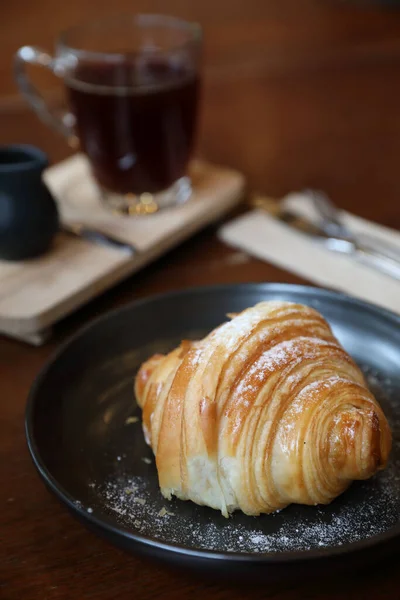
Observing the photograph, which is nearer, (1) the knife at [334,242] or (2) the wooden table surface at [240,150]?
(2) the wooden table surface at [240,150]

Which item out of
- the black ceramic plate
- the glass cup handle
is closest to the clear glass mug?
the glass cup handle

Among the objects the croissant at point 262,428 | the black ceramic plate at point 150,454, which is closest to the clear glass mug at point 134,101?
the black ceramic plate at point 150,454

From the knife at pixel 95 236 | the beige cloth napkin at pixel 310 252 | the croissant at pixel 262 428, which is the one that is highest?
the croissant at pixel 262 428

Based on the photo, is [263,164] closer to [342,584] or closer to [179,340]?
[179,340]

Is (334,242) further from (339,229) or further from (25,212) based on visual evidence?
(25,212)

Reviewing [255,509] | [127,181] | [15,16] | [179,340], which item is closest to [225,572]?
[255,509]

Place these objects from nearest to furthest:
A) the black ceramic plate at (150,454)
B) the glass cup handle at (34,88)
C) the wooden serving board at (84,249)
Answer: the black ceramic plate at (150,454) → the wooden serving board at (84,249) → the glass cup handle at (34,88)

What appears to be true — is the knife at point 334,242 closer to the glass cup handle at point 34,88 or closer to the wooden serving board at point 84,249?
the wooden serving board at point 84,249

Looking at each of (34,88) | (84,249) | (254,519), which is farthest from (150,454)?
(34,88)
